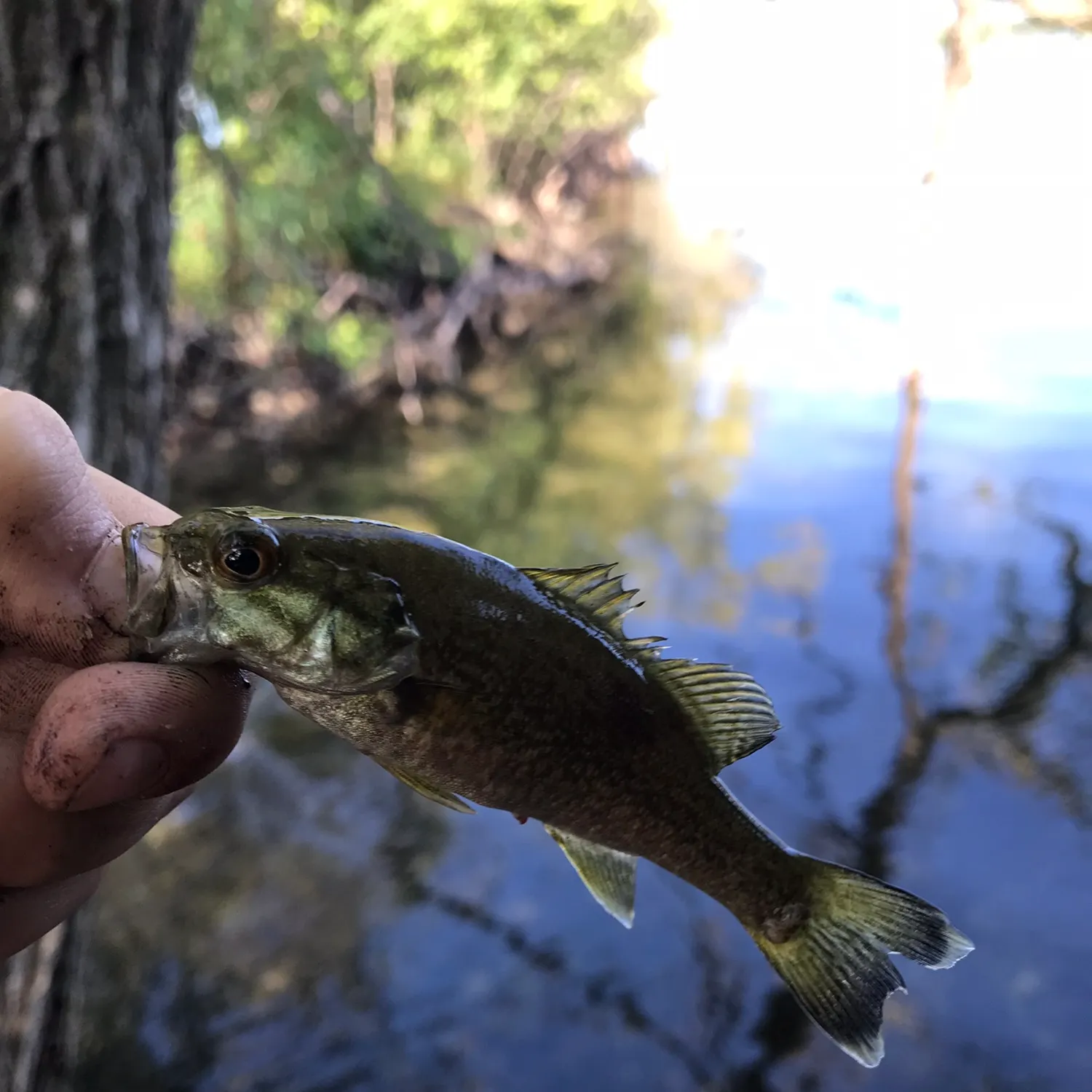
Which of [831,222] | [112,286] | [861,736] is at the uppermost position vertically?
[831,222]

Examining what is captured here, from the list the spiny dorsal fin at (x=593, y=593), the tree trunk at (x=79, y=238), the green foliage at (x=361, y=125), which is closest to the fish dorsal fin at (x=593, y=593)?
the spiny dorsal fin at (x=593, y=593)

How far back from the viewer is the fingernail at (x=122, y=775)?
1512mm

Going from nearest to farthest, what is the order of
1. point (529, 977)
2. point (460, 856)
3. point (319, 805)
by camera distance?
point (529, 977), point (460, 856), point (319, 805)

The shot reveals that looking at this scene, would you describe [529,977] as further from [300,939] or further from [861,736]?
[861,736]

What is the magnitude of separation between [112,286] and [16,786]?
2.35 meters

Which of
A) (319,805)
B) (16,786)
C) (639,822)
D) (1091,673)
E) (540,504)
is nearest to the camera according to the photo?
(16,786)

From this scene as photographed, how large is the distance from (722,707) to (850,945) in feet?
2.03

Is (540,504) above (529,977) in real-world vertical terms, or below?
above

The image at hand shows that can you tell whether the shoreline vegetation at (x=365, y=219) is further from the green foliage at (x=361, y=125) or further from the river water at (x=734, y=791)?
the river water at (x=734, y=791)

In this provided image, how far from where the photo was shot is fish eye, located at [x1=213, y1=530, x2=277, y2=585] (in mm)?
1668

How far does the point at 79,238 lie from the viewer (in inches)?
125

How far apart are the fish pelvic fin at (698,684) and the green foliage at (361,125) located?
10.3 ft

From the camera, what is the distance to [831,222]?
30156 mm

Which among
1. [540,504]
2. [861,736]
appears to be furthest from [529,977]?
[540,504]
